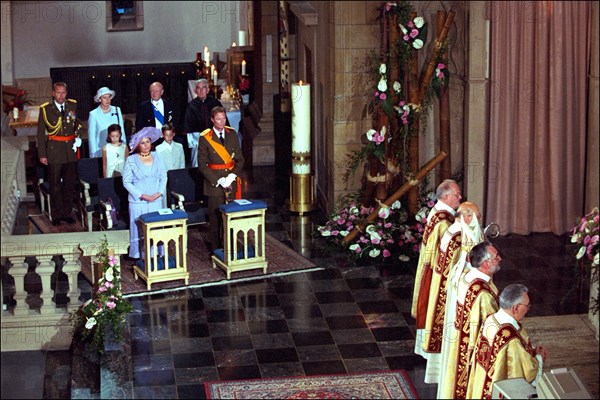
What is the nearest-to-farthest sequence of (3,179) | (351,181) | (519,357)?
(519,357)
(3,179)
(351,181)

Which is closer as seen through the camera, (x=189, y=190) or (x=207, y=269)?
(x=207, y=269)

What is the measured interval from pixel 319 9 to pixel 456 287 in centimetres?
656

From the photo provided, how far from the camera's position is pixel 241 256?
40.9 ft

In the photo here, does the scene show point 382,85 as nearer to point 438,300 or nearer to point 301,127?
point 301,127

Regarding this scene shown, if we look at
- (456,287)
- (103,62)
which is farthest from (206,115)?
(103,62)

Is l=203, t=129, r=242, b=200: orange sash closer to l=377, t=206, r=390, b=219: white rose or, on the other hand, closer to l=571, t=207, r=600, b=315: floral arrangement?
l=377, t=206, r=390, b=219: white rose

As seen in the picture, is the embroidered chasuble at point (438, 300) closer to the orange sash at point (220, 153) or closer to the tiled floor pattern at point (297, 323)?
the tiled floor pattern at point (297, 323)

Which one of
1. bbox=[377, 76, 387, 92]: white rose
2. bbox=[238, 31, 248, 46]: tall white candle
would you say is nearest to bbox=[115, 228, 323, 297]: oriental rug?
bbox=[377, 76, 387, 92]: white rose

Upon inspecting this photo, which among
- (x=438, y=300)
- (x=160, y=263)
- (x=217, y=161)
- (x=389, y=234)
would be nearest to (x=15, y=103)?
(x=217, y=161)

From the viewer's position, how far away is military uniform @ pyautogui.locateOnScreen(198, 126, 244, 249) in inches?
501

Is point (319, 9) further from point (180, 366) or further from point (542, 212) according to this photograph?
point (180, 366)

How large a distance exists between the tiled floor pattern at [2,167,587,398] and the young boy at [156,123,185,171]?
164 centimetres

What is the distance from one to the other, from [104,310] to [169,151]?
3845mm

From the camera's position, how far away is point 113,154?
13.6 meters
